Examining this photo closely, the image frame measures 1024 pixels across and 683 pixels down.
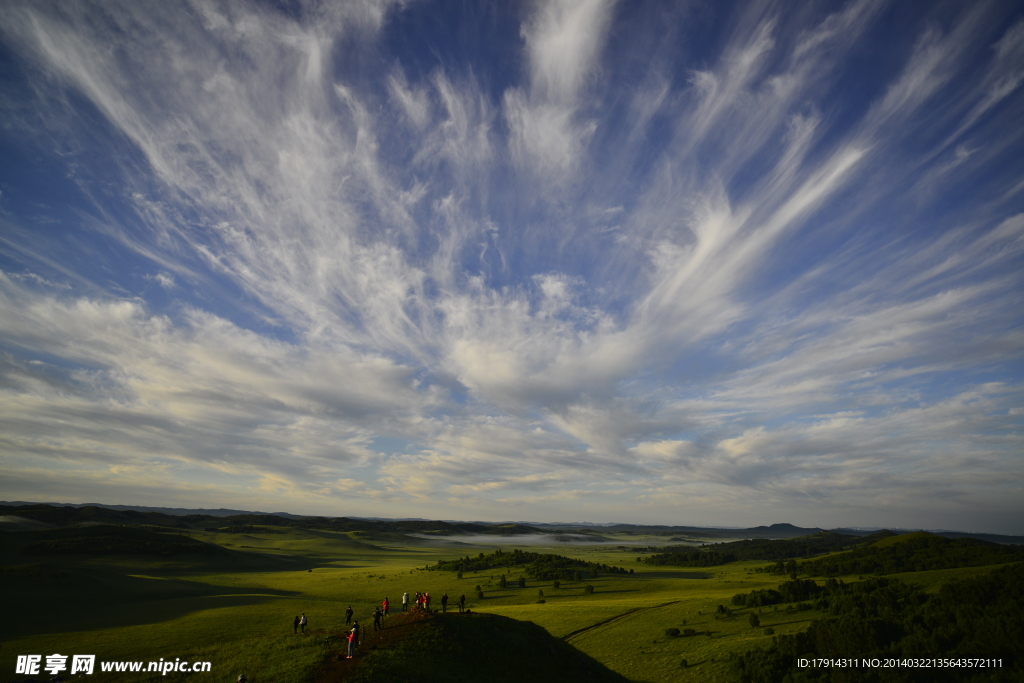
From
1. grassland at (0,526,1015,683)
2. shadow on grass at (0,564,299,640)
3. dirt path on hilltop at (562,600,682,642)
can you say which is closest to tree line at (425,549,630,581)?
grassland at (0,526,1015,683)

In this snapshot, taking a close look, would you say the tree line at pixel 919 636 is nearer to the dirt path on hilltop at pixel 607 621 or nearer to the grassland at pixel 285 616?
the grassland at pixel 285 616

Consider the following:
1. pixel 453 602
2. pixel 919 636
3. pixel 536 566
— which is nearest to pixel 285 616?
pixel 453 602

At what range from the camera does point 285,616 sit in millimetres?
55156

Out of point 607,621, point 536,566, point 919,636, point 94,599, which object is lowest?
point 536,566

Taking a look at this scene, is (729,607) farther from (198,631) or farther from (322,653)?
(198,631)

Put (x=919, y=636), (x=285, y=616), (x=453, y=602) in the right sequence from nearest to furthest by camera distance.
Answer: (x=919, y=636) < (x=285, y=616) < (x=453, y=602)

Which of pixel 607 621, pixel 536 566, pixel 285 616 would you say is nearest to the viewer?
pixel 285 616

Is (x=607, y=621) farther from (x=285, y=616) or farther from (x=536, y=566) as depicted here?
(x=536, y=566)

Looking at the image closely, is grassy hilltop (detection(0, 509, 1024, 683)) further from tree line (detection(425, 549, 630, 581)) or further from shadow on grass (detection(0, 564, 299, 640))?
tree line (detection(425, 549, 630, 581))

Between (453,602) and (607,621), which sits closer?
(607,621)

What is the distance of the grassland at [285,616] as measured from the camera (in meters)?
35.3

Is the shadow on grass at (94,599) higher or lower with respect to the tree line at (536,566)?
higher

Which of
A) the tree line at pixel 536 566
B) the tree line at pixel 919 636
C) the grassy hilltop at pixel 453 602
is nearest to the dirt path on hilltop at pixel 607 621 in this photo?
the grassy hilltop at pixel 453 602

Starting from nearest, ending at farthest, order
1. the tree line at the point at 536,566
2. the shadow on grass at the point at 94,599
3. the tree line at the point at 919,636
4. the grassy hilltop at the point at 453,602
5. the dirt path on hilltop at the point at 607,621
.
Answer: the tree line at the point at 919,636, the grassy hilltop at the point at 453,602, the shadow on grass at the point at 94,599, the dirt path on hilltop at the point at 607,621, the tree line at the point at 536,566
